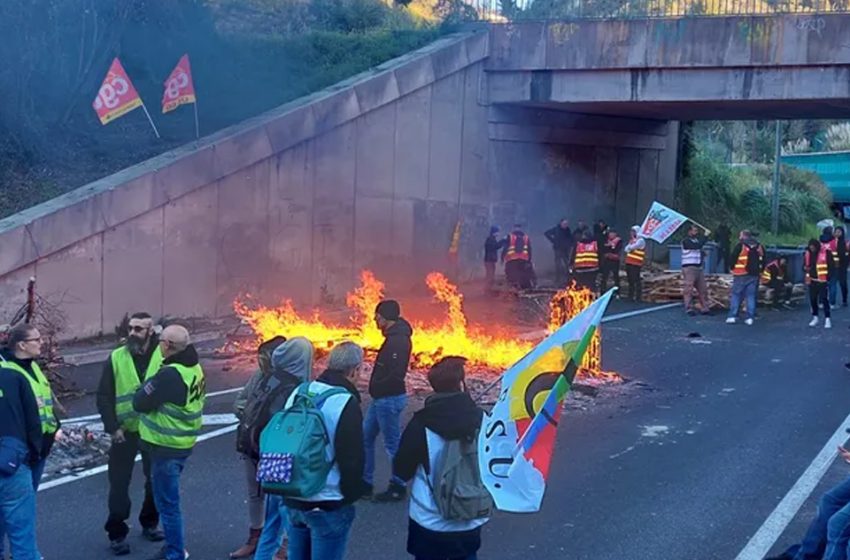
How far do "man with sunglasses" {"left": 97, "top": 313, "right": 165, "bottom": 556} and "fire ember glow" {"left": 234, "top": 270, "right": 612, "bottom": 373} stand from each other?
6069 mm

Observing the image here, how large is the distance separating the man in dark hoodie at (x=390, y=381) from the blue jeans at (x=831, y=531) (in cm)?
309

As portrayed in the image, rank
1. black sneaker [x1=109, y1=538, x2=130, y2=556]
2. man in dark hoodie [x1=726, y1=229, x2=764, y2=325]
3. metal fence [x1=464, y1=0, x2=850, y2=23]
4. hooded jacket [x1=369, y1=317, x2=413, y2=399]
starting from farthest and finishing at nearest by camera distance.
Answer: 1. metal fence [x1=464, y1=0, x2=850, y2=23]
2. man in dark hoodie [x1=726, y1=229, x2=764, y2=325]
3. hooded jacket [x1=369, y1=317, x2=413, y2=399]
4. black sneaker [x1=109, y1=538, x2=130, y2=556]

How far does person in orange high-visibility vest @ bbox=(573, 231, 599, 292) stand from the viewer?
20.9m

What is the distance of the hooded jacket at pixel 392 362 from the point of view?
801 centimetres

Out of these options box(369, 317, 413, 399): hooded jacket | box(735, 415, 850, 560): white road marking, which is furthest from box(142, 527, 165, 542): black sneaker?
box(735, 415, 850, 560): white road marking

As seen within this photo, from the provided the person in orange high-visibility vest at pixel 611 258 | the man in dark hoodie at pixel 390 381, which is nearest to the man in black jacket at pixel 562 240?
the person in orange high-visibility vest at pixel 611 258

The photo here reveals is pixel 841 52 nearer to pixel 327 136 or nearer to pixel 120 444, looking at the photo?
pixel 327 136

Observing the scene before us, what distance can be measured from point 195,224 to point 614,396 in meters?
8.13

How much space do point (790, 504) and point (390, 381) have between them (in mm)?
3303

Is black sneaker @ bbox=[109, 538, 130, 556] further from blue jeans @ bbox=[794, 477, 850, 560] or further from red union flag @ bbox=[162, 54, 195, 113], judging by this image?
red union flag @ bbox=[162, 54, 195, 113]

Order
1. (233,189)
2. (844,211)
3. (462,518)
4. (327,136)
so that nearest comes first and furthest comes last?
(462,518)
(233,189)
(327,136)
(844,211)

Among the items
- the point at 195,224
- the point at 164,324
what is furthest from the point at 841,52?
the point at 164,324

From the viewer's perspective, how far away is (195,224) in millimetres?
16906

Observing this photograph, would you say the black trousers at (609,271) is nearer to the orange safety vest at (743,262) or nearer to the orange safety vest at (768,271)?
the orange safety vest at (768,271)
